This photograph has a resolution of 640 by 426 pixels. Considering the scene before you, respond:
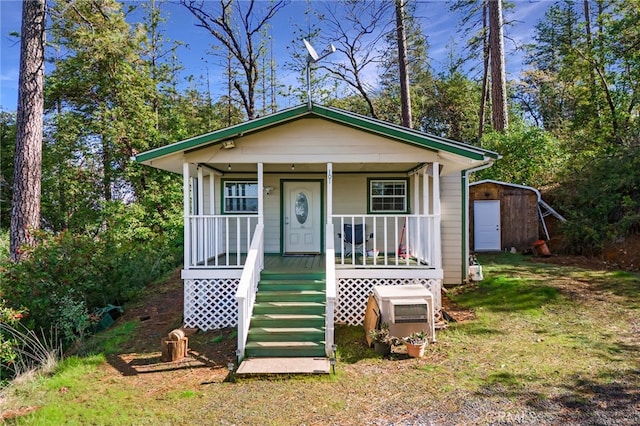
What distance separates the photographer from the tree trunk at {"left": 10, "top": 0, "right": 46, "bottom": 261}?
9.38 meters

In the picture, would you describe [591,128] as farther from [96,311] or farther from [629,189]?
[96,311]

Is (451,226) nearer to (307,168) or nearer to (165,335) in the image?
(307,168)

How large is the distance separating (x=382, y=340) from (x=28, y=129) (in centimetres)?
981

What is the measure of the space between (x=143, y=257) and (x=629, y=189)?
15.2 m

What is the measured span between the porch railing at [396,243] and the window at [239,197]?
2.11 m

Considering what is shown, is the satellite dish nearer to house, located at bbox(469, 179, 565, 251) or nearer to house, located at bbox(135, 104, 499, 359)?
house, located at bbox(135, 104, 499, 359)

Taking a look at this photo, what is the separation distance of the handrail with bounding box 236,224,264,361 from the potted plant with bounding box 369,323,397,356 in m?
1.90

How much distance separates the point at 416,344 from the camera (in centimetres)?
550

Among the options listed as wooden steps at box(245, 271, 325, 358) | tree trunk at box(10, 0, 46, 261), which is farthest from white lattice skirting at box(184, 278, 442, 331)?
tree trunk at box(10, 0, 46, 261)

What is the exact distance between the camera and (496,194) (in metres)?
13.6

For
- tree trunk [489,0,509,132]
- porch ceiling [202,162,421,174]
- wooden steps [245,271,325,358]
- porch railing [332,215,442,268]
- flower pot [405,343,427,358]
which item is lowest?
flower pot [405,343,427,358]

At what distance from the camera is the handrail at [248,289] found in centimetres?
546

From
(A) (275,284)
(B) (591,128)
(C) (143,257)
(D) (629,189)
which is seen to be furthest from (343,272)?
(B) (591,128)

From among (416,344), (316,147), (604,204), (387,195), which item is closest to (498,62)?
(604,204)
